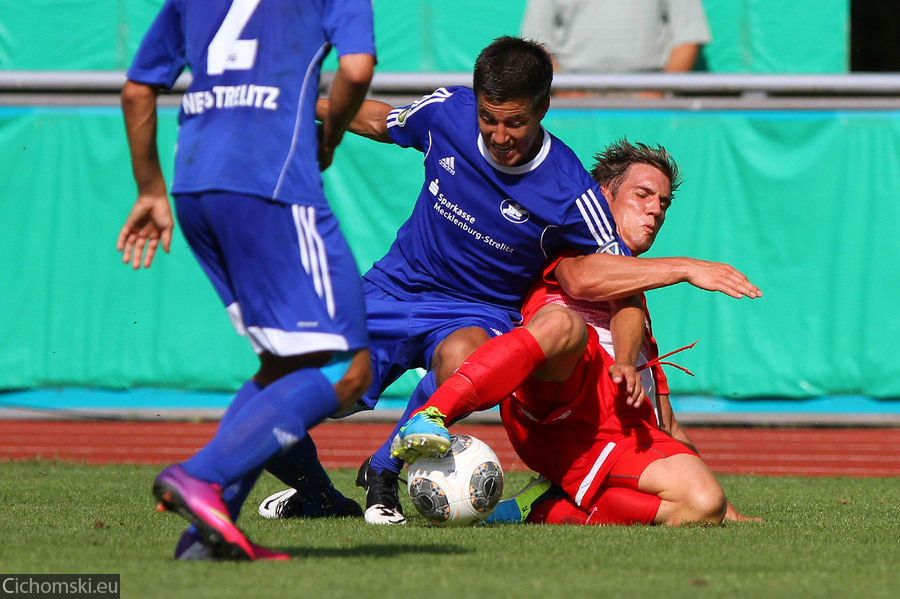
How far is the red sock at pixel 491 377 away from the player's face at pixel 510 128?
0.85m

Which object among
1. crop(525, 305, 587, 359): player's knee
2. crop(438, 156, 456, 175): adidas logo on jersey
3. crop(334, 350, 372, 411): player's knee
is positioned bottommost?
crop(525, 305, 587, 359): player's knee

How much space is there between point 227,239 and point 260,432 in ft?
1.77

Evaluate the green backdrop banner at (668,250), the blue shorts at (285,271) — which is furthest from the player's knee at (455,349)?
the green backdrop banner at (668,250)

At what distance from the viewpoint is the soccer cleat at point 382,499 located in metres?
4.35

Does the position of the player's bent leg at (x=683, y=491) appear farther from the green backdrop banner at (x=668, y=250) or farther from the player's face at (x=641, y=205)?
the green backdrop banner at (x=668, y=250)

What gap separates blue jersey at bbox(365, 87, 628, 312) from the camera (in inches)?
178

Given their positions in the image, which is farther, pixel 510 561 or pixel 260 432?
pixel 510 561

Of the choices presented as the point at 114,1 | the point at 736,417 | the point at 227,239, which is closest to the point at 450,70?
the point at 114,1

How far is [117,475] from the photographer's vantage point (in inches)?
238

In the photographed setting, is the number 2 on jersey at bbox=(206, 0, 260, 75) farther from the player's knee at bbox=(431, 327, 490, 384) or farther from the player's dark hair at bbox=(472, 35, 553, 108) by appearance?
the player's knee at bbox=(431, 327, 490, 384)

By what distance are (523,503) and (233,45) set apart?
7.49 feet

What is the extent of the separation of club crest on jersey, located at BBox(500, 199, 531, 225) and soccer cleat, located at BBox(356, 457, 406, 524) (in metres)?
1.14

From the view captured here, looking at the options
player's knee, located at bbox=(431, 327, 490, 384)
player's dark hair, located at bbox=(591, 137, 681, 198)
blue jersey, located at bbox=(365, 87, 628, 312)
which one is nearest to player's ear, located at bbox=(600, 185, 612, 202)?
player's dark hair, located at bbox=(591, 137, 681, 198)

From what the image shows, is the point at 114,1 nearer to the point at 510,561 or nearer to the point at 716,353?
the point at 716,353
